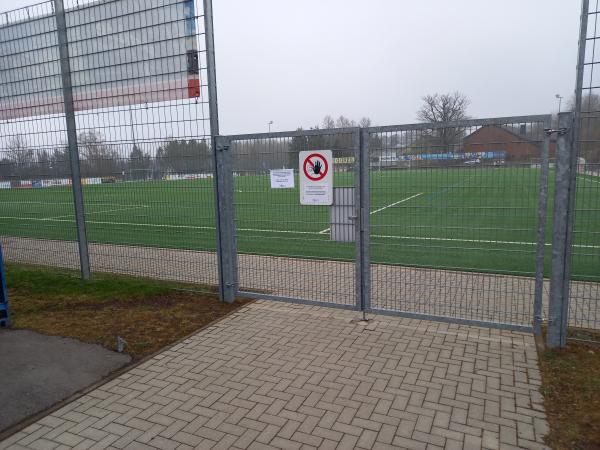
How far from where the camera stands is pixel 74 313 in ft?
21.2

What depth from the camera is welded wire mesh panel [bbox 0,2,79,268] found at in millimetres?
8172

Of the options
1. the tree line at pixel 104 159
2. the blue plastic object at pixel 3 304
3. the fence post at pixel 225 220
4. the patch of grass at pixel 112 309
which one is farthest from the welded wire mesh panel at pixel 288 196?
the blue plastic object at pixel 3 304

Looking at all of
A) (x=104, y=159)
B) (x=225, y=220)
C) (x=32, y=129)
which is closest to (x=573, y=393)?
(x=225, y=220)

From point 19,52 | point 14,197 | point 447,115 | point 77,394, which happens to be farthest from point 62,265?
point 447,115

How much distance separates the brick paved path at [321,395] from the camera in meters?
3.46

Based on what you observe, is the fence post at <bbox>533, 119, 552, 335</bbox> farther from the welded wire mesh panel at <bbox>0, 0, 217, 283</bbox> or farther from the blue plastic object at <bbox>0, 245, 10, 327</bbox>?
the blue plastic object at <bbox>0, 245, 10, 327</bbox>

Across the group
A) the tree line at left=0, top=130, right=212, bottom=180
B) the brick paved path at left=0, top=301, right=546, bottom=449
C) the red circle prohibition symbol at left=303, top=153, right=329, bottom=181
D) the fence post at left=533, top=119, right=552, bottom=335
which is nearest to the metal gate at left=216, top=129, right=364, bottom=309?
the red circle prohibition symbol at left=303, top=153, right=329, bottom=181

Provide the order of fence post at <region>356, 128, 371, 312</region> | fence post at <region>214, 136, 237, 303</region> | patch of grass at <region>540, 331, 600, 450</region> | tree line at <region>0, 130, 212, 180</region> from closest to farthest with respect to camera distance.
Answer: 1. patch of grass at <region>540, 331, 600, 450</region>
2. fence post at <region>356, 128, 371, 312</region>
3. fence post at <region>214, 136, 237, 303</region>
4. tree line at <region>0, 130, 212, 180</region>

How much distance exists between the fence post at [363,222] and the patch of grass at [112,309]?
6.25ft

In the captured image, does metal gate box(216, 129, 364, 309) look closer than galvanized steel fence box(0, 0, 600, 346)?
No

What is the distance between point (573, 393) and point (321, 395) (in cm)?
219

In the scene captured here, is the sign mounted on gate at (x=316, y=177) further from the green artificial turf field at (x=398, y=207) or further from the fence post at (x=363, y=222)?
the fence post at (x=363, y=222)

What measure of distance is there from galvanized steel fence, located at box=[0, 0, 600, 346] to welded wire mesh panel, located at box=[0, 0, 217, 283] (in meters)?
0.03

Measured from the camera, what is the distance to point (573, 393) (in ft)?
13.1
